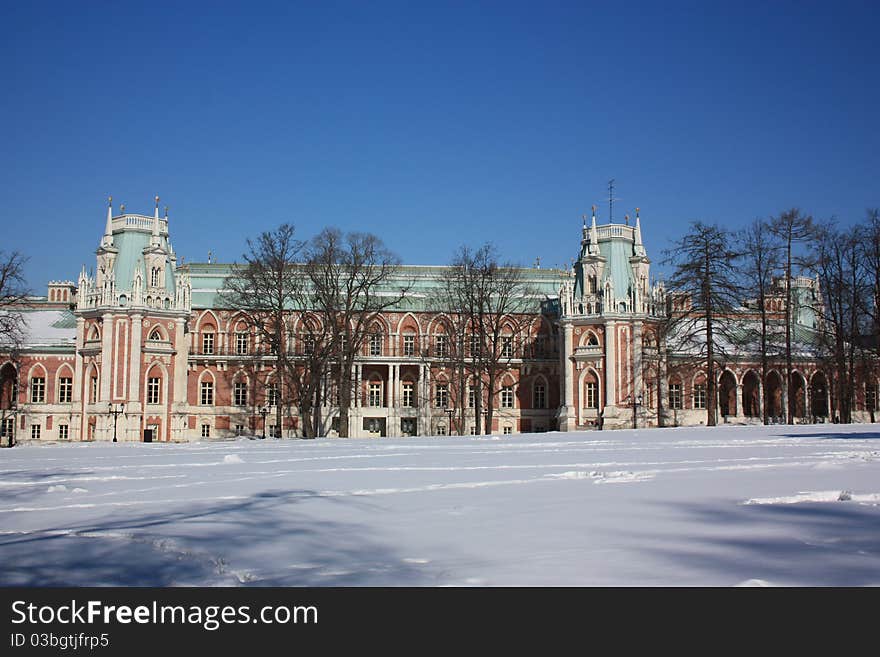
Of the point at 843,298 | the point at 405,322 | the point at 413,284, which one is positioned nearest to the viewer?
the point at 843,298

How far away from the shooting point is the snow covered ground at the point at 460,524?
810 cm

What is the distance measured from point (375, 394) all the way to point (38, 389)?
22.9 metres

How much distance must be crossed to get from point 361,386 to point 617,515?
54.6m

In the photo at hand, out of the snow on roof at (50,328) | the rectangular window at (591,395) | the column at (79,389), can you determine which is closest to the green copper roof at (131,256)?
the column at (79,389)

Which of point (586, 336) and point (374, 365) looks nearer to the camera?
point (586, 336)

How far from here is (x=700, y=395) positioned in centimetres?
6316

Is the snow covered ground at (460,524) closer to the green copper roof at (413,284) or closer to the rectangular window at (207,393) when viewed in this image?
the rectangular window at (207,393)

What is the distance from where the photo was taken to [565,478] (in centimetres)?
1616

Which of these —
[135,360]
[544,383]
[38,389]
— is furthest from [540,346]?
[38,389]

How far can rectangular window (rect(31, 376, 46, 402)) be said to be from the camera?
59.9 meters

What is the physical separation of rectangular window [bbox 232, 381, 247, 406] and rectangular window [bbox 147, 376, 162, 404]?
257 inches

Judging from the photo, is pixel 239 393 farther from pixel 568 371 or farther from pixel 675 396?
pixel 675 396

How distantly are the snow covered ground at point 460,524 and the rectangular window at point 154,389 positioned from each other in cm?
3830
